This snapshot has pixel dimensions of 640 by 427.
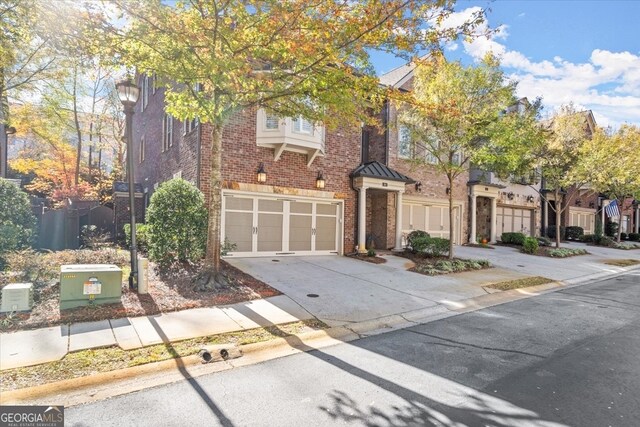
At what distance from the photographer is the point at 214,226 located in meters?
8.09

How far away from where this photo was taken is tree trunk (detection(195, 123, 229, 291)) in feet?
26.0

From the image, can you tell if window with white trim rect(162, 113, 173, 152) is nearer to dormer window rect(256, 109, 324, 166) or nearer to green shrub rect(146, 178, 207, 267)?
dormer window rect(256, 109, 324, 166)

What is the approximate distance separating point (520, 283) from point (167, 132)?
15082 millimetres

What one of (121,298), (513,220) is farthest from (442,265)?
(513,220)

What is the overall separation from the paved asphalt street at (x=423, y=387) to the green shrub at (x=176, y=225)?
577 centimetres

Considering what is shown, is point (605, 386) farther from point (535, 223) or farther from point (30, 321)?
point (535, 223)

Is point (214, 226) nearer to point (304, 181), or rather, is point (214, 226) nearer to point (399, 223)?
point (304, 181)

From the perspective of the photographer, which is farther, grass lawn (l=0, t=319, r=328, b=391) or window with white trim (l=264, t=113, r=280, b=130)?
window with white trim (l=264, t=113, r=280, b=130)

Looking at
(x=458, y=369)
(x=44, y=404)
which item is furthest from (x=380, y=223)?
(x=44, y=404)

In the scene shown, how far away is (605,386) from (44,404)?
20.3 feet

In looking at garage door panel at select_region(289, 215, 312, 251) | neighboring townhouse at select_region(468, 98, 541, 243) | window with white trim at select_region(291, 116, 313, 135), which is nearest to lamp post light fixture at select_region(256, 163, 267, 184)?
window with white trim at select_region(291, 116, 313, 135)

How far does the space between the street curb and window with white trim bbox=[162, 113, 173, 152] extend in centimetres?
1223

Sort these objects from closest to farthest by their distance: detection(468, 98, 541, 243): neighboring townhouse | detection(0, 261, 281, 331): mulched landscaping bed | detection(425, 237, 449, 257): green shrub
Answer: detection(0, 261, 281, 331): mulched landscaping bed, detection(425, 237, 449, 257): green shrub, detection(468, 98, 541, 243): neighboring townhouse

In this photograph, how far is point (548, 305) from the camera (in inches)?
326
